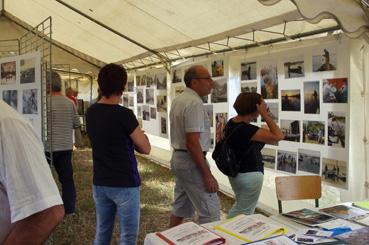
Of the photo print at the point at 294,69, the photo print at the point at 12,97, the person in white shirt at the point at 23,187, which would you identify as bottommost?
the person in white shirt at the point at 23,187

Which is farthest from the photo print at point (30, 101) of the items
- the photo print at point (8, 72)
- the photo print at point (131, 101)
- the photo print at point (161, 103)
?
the photo print at point (131, 101)

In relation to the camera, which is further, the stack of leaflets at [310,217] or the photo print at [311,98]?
the photo print at [311,98]

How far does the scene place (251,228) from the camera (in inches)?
52.8

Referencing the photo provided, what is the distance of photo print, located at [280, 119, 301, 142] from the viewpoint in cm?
291

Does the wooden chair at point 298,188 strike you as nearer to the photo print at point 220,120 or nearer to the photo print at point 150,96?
the photo print at point 220,120

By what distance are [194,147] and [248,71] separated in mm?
1618

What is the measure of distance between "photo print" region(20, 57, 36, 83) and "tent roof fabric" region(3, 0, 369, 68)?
56.3 inches

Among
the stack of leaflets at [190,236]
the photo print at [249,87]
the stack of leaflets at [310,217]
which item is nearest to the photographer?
the stack of leaflets at [190,236]

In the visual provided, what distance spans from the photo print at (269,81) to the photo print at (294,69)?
0.13 metres

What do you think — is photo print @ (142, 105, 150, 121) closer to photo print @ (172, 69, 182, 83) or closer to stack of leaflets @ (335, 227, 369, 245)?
photo print @ (172, 69, 182, 83)

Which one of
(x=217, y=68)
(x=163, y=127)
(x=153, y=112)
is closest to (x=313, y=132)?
(x=217, y=68)

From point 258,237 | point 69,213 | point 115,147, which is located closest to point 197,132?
point 115,147

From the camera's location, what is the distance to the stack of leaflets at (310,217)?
1454 mm

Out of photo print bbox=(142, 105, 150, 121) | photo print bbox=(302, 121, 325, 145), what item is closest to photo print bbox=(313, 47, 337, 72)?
photo print bbox=(302, 121, 325, 145)
